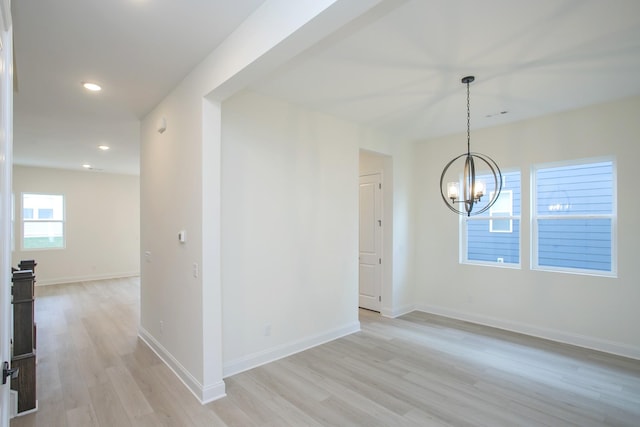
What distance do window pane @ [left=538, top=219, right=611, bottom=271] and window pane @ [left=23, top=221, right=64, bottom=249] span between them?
391 inches

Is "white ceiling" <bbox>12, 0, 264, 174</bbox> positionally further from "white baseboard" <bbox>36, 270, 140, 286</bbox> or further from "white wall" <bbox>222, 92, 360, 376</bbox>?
"white baseboard" <bbox>36, 270, 140, 286</bbox>

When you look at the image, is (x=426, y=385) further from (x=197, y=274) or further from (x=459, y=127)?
(x=459, y=127)

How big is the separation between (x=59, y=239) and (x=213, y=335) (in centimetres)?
756

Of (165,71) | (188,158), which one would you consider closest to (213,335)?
(188,158)

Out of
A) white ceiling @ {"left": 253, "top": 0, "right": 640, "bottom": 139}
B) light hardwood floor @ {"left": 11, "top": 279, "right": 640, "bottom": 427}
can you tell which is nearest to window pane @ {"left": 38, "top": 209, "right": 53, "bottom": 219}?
light hardwood floor @ {"left": 11, "top": 279, "right": 640, "bottom": 427}

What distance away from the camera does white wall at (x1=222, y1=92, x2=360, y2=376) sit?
3248 mm

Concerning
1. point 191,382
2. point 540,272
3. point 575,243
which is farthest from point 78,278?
point 575,243

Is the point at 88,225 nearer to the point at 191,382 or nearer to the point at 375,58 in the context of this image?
the point at 191,382

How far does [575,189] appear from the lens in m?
4.14

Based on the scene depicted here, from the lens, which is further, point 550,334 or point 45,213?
point 45,213

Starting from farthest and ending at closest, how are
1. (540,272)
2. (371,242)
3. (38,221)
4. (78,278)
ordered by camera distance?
(78,278), (38,221), (371,242), (540,272)

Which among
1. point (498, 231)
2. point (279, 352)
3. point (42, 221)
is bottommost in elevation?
point (279, 352)

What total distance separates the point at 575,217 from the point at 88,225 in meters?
9.99

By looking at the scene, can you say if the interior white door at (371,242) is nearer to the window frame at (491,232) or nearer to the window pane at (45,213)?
the window frame at (491,232)
